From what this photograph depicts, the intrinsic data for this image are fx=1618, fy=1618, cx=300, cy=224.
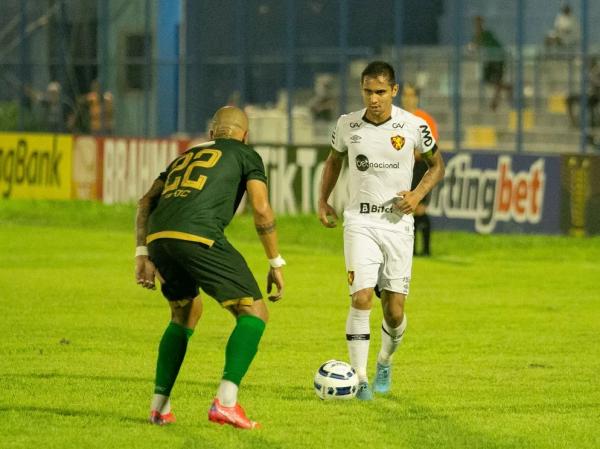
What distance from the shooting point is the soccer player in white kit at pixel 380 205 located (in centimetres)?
1016

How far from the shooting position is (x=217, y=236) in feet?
28.7

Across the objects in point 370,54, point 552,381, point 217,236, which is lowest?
point 552,381

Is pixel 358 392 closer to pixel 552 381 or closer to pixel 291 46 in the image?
pixel 552 381

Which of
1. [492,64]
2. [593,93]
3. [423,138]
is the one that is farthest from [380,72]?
[492,64]

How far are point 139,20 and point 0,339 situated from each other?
2161 centimetres

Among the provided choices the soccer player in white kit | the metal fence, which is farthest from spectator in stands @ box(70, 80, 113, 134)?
the soccer player in white kit

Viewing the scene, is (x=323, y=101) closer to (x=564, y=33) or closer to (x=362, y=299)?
(x=564, y=33)

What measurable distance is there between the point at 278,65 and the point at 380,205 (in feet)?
68.5

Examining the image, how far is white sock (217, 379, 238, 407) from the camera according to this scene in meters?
8.61

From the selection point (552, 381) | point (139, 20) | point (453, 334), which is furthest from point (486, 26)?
point (552, 381)

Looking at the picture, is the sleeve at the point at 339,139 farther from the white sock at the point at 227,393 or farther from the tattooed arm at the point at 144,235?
the white sock at the point at 227,393

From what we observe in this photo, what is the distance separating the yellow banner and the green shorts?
24365mm

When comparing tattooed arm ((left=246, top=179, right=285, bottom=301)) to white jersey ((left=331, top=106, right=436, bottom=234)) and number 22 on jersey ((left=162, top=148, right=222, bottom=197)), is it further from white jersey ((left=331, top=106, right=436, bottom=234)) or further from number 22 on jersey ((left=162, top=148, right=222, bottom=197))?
white jersey ((left=331, top=106, right=436, bottom=234))

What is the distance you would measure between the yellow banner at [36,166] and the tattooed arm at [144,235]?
79.3ft
